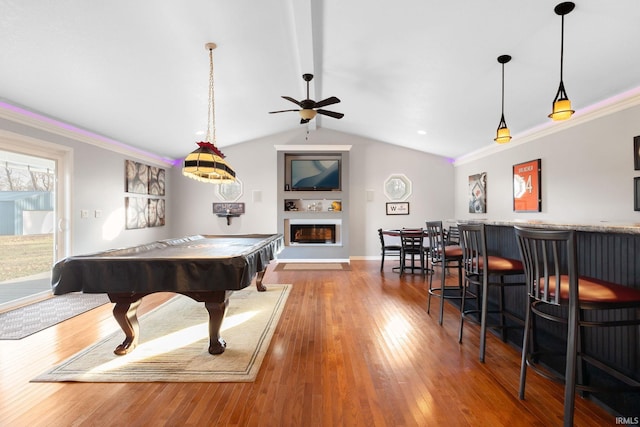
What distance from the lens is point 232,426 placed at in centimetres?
158

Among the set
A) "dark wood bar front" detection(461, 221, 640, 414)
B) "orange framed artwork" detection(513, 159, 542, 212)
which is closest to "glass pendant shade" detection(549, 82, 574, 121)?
"dark wood bar front" detection(461, 221, 640, 414)

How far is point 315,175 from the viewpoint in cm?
710

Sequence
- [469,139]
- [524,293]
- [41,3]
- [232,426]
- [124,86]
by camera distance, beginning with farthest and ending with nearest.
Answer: [469,139]
[124,86]
[524,293]
[41,3]
[232,426]

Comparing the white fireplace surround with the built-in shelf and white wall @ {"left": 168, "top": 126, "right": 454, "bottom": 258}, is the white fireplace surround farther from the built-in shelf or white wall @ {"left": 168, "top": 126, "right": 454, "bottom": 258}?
white wall @ {"left": 168, "top": 126, "right": 454, "bottom": 258}

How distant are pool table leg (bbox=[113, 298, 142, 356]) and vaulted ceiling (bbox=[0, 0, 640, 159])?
2446 millimetres

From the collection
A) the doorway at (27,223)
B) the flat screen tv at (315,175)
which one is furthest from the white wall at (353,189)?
the doorway at (27,223)

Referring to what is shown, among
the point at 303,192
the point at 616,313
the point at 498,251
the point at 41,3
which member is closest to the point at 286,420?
the point at 616,313

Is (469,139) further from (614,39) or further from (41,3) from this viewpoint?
(41,3)

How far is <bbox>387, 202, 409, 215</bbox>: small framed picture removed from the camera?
24.2ft

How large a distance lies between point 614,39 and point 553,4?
2.52 feet

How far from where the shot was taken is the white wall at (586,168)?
3328 millimetres

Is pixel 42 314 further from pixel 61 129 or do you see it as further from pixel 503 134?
pixel 503 134

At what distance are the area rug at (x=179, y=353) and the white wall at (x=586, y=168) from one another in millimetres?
3121

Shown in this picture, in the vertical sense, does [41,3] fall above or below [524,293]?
above
